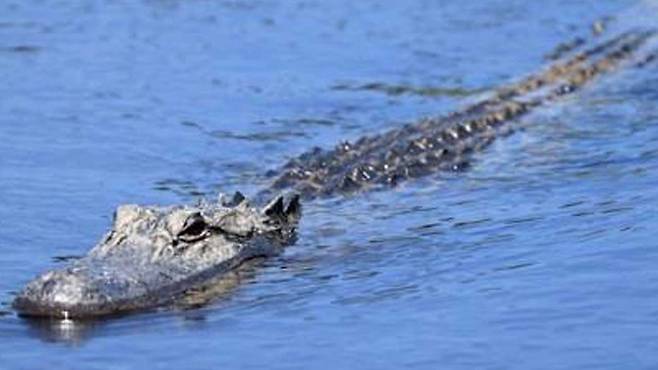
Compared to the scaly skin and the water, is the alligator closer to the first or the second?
the scaly skin

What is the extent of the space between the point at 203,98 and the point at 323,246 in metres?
4.89

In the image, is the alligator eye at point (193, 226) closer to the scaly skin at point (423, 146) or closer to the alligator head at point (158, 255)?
the alligator head at point (158, 255)

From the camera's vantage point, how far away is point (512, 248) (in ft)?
32.5

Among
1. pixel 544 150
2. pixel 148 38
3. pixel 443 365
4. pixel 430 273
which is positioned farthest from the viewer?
pixel 148 38

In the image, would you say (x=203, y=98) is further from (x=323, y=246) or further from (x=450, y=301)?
(x=450, y=301)

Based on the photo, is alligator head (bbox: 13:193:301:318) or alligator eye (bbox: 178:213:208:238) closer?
alligator head (bbox: 13:193:301:318)

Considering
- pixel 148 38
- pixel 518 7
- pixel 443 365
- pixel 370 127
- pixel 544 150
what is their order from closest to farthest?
pixel 443 365, pixel 544 150, pixel 370 127, pixel 148 38, pixel 518 7

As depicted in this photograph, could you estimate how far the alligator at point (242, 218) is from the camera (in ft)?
28.3

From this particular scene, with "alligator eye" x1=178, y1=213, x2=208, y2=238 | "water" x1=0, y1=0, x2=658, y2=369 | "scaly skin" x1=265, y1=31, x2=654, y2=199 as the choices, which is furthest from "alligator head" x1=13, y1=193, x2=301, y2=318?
"scaly skin" x1=265, y1=31, x2=654, y2=199

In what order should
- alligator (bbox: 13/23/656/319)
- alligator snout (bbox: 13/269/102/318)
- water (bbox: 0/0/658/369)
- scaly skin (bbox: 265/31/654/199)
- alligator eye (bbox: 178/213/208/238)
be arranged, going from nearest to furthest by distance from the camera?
water (bbox: 0/0/658/369), alligator snout (bbox: 13/269/102/318), alligator (bbox: 13/23/656/319), alligator eye (bbox: 178/213/208/238), scaly skin (bbox: 265/31/654/199)

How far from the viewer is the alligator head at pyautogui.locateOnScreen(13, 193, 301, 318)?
853cm

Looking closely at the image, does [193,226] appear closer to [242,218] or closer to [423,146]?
[242,218]

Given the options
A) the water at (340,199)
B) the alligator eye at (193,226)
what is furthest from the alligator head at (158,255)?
the water at (340,199)

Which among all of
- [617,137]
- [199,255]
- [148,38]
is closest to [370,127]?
[617,137]
